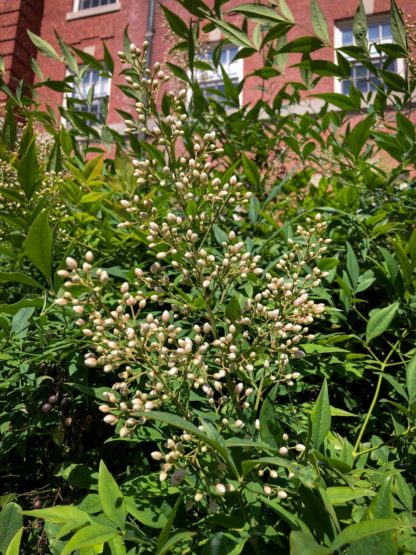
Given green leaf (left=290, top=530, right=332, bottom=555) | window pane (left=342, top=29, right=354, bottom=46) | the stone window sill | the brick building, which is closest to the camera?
green leaf (left=290, top=530, right=332, bottom=555)

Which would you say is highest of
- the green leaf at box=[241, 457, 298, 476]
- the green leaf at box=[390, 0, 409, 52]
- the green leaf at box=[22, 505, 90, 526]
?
the green leaf at box=[390, 0, 409, 52]

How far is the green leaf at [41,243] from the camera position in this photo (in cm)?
90

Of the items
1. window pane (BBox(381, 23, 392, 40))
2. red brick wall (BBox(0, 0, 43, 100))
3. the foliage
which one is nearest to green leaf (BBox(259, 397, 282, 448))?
the foliage

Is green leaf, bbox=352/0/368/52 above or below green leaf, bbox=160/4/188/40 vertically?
below

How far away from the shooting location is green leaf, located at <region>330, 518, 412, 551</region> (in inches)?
20.3

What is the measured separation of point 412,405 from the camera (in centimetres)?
90

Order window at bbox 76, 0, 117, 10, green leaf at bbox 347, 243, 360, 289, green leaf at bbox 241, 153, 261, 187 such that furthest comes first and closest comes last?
window at bbox 76, 0, 117, 10 < green leaf at bbox 241, 153, 261, 187 < green leaf at bbox 347, 243, 360, 289

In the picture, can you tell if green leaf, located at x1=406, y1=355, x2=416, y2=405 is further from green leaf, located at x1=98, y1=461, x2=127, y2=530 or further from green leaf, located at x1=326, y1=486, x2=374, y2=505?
green leaf, located at x1=98, y1=461, x2=127, y2=530

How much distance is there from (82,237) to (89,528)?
103cm

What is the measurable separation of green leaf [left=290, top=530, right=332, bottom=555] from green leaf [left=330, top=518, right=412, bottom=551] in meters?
0.02

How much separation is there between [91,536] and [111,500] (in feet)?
0.26

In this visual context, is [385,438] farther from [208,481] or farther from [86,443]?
[86,443]

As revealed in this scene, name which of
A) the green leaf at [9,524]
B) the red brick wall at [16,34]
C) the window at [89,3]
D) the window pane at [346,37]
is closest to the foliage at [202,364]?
the green leaf at [9,524]

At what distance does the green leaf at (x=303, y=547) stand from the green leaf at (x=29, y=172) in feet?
3.32
